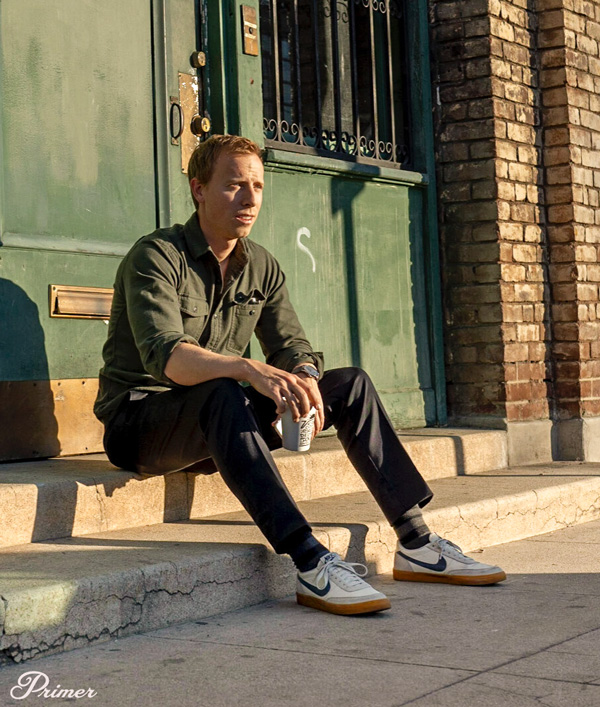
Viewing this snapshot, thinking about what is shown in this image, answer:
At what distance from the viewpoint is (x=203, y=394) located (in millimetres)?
3438

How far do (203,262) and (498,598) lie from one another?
1.53 meters

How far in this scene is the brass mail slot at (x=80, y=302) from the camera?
14.4ft

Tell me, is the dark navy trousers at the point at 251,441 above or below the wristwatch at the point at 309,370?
below

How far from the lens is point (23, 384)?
4242mm

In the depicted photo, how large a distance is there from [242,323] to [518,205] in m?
2.64

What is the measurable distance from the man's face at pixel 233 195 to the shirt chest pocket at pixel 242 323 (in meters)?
0.28

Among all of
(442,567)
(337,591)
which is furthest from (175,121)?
(337,591)

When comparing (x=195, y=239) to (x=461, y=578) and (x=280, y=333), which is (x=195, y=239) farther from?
(x=461, y=578)

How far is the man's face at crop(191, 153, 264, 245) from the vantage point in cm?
383

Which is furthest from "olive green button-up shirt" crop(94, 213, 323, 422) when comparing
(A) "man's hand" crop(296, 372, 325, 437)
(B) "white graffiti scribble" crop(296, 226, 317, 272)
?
(B) "white graffiti scribble" crop(296, 226, 317, 272)

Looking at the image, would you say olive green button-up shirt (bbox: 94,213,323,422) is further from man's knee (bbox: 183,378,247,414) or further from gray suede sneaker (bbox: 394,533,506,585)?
gray suede sneaker (bbox: 394,533,506,585)

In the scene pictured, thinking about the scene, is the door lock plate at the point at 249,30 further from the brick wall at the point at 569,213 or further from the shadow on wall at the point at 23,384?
the brick wall at the point at 569,213

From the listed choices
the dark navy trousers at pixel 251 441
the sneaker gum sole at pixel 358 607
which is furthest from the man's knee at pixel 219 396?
the sneaker gum sole at pixel 358 607

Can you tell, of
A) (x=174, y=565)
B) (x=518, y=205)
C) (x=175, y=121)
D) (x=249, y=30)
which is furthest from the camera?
(x=518, y=205)
